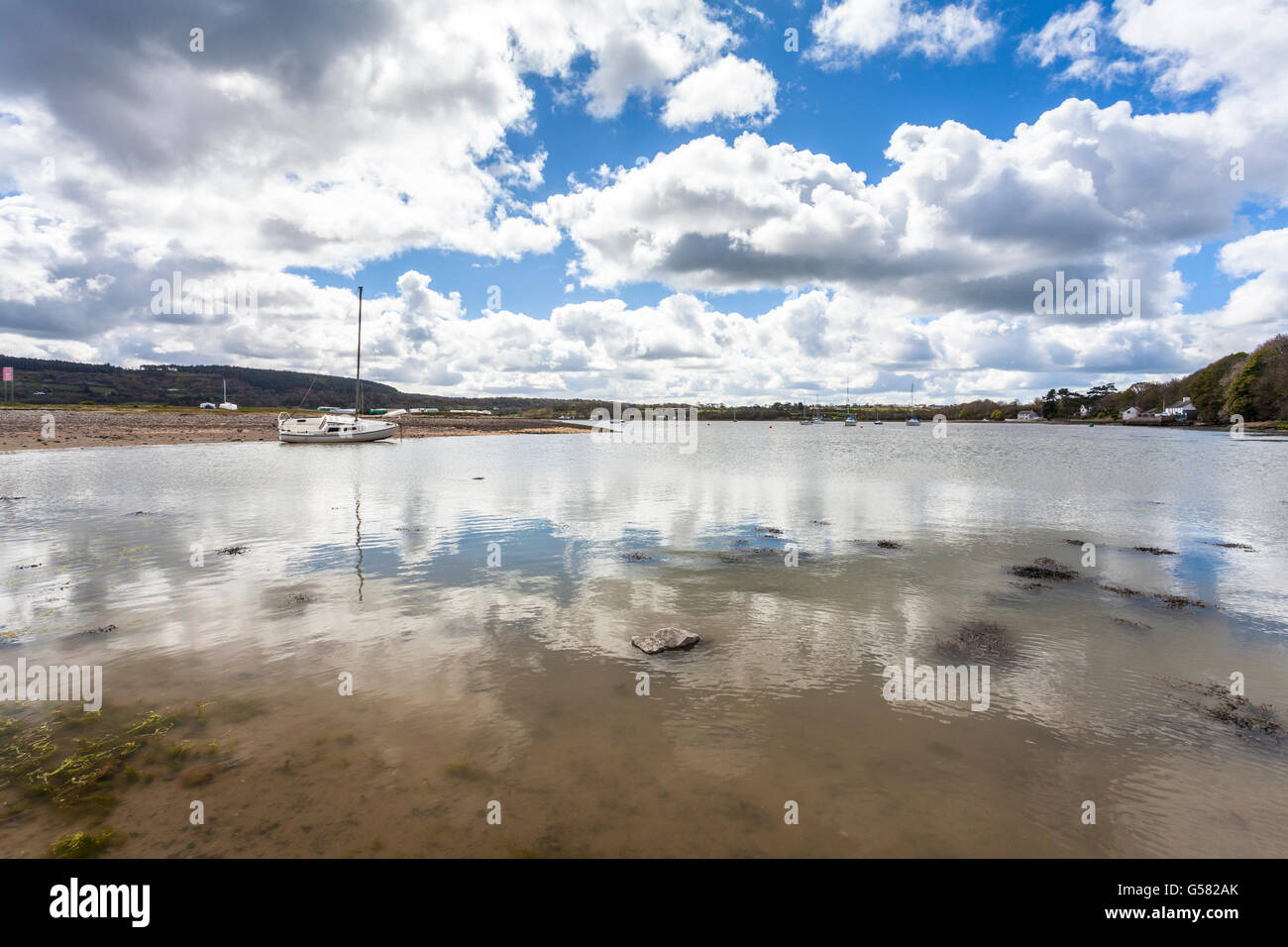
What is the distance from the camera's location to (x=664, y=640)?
10500mm

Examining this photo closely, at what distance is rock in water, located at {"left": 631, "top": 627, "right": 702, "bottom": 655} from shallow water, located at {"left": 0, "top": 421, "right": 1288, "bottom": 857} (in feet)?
0.74

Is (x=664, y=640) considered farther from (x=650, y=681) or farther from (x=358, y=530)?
(x=358, y=530)

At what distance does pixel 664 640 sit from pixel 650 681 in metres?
1.44

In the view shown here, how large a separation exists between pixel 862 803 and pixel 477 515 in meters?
20.1

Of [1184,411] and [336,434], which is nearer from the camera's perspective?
[336,434]

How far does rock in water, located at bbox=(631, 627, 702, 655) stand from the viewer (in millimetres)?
10297

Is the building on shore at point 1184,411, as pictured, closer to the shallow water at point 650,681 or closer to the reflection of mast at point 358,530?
the shallow water at point 650,681

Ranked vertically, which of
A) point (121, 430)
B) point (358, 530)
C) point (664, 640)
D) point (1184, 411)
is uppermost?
point (1184, 411)

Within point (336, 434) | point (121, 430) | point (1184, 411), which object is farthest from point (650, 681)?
point (1184, 411)

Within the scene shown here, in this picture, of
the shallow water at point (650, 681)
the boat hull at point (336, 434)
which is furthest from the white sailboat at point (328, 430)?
the shallow water at point (650, 681)

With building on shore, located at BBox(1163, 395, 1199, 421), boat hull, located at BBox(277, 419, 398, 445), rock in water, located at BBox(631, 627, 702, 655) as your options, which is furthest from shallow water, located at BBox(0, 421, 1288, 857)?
building on shore, located at BBox(1163, 395, 1199, 421)
